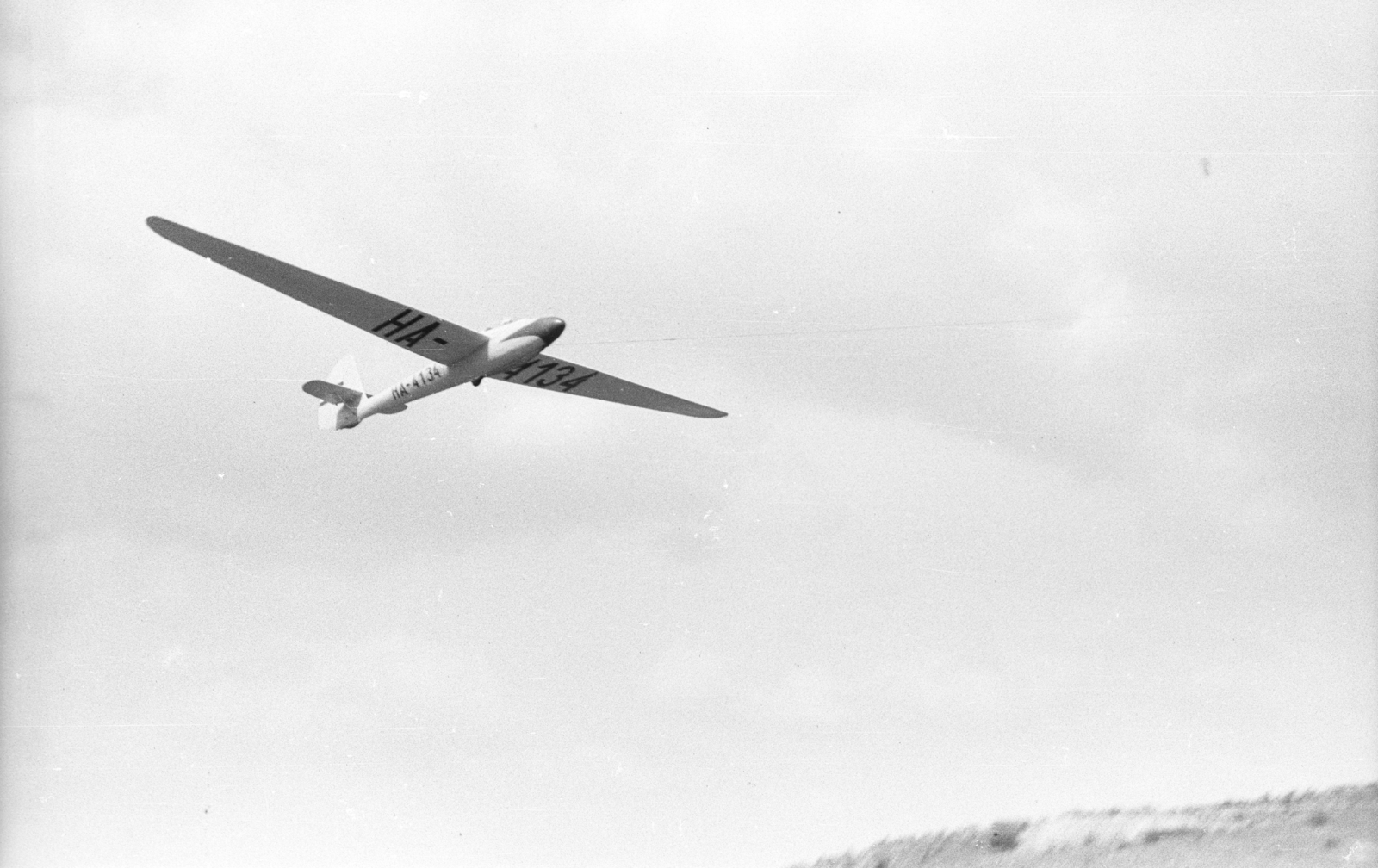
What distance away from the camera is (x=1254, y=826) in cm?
3234

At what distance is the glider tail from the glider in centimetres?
15

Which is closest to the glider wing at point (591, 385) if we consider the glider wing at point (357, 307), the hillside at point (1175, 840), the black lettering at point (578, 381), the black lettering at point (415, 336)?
the black lettering at point (578, 381)

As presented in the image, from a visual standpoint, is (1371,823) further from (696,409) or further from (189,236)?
(189,236)

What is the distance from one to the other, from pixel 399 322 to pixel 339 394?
7461mm

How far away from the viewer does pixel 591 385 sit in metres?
38.5

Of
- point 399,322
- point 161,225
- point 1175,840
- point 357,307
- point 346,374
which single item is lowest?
point 1175,840

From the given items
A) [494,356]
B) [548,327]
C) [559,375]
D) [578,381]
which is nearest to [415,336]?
[494,356]

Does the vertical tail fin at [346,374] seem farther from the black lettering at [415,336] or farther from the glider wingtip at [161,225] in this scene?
the glider wingtip at [161,225]

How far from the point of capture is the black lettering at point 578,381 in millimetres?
37969

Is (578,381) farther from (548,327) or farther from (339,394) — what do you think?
(339,394)

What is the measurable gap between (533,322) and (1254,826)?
21.1m

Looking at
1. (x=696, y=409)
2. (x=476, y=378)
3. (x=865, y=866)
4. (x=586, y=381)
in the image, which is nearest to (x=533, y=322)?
(x=476, y=378)

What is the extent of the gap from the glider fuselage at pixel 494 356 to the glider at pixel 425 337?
21mm

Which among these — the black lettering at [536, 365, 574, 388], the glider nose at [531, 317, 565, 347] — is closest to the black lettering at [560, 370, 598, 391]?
the black lettering at [536, 365, 574, 388]
